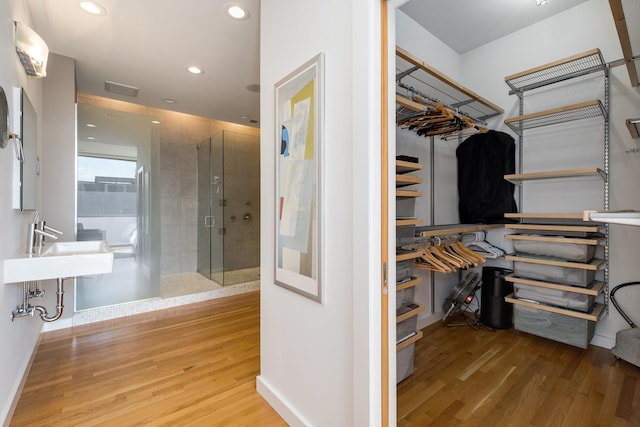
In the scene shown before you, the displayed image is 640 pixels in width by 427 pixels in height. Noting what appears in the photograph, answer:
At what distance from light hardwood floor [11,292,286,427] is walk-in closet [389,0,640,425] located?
111 cm

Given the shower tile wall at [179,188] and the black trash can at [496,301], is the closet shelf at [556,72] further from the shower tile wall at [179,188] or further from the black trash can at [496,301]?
the shower tile wall at [179,188]

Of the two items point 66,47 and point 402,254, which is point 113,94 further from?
point 402,254

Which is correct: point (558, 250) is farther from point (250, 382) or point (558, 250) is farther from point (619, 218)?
point (250, 382)

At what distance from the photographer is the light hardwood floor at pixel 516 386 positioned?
1.63 m

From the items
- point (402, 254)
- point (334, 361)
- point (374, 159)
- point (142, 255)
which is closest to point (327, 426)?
point (334, 361)

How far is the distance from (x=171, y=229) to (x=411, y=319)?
3990 millimetres

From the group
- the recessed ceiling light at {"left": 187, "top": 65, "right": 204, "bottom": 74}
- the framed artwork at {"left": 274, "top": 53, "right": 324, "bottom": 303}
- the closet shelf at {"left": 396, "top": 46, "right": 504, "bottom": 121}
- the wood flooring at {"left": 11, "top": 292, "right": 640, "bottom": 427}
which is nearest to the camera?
the framed artwork at {"left": 274, "top": 53, "right": 324, "bottom": 303}

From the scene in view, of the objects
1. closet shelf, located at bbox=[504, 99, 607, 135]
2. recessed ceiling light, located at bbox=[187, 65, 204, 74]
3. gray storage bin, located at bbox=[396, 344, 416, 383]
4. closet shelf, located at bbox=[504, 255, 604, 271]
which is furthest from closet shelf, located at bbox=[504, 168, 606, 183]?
recessed ceiling light, located at bbox=[187, 65, 204, 74]

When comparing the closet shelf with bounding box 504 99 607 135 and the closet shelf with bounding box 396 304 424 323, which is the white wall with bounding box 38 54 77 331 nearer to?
the closet shelf with bounding box 396 304 424 323

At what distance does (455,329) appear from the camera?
2783mm

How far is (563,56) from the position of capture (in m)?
2.61

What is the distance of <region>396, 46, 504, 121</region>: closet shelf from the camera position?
6.82 ft

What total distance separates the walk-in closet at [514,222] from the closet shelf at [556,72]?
2 centimetres

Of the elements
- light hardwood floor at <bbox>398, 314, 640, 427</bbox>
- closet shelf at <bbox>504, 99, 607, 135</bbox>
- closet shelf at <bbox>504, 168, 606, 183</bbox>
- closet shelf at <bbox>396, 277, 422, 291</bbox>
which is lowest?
light hardwood floor at <bbox>398, 314, 640, 427</bbox>
